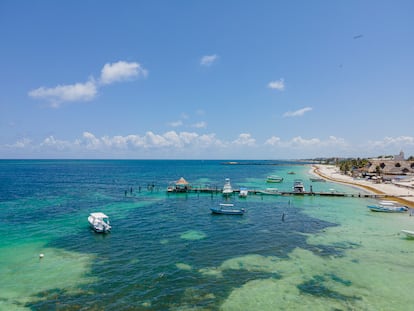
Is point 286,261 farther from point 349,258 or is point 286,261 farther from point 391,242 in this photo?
point 391,242

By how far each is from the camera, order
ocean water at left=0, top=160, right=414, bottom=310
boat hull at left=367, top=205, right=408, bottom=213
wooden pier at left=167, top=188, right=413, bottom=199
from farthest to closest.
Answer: wooden pier at left=167, top=188, right=413, bottom=199 < boat hull at left=367, top=205, right=408, bottom=213 < ocean water at left=0, top=160, right=414, bottom=310

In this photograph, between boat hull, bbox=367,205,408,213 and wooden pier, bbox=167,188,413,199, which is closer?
boat hull, bbox=367,205,408,213

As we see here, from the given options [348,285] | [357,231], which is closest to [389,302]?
[348,285]

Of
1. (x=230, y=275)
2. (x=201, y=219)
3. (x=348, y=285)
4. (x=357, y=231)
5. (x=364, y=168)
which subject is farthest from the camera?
(x=364, y=168)

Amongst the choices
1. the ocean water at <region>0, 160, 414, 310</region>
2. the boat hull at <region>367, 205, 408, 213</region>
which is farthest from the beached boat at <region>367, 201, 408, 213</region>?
the ocean water at <region>0, 160, 414, 310</region>

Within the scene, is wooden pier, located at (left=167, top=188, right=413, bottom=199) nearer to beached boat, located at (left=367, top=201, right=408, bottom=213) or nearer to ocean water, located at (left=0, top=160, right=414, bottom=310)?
beached boat, located at (left=367, top=201, right=408, bottom=213)

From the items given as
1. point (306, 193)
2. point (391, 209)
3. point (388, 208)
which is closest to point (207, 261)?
point (388, 208)

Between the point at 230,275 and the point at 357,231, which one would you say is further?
the point at 357,231

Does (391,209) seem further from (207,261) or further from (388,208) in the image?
(207,261)

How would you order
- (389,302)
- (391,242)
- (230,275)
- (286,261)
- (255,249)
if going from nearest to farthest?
(389,302), (230,275), (286,261), (255,249), (391,242)
